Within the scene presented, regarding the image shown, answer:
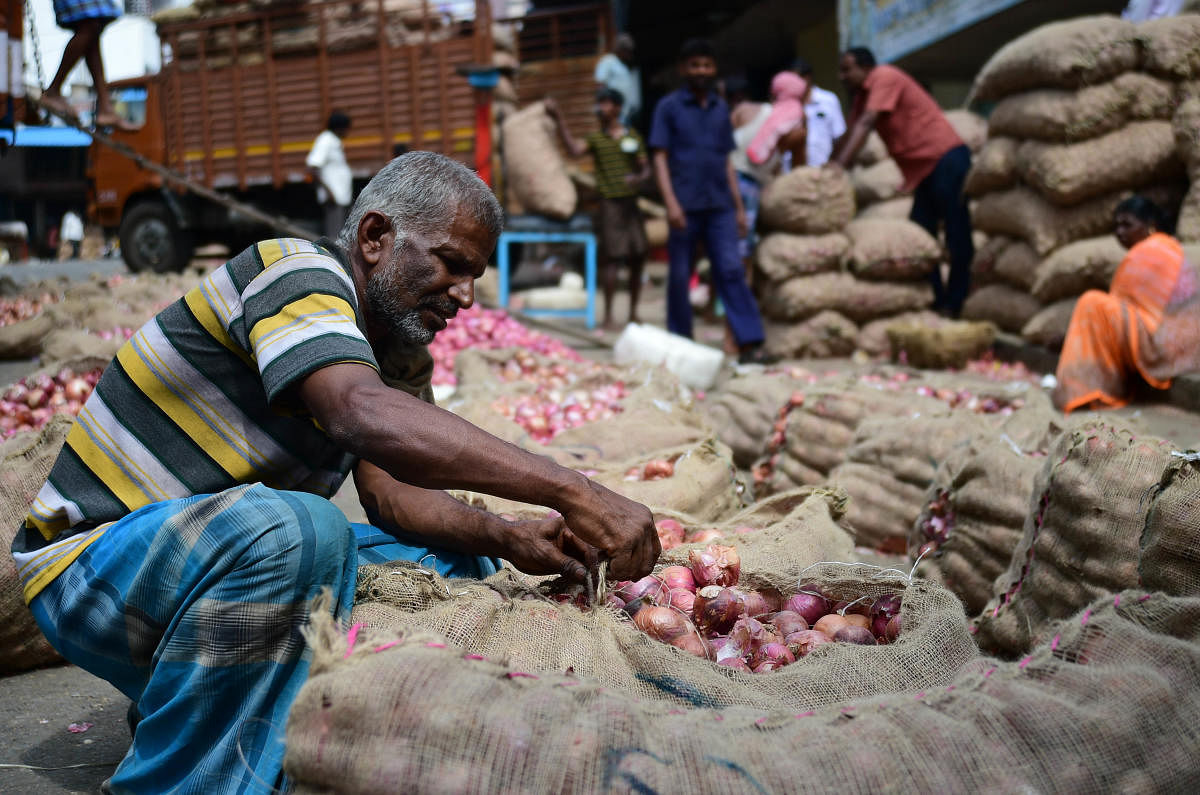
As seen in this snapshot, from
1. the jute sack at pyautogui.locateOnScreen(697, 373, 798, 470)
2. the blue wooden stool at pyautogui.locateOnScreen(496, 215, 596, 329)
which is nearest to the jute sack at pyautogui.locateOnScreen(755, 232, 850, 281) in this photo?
the blue wooden stool at pyautogui.locateOnScreen(496, 215, 596, 329)

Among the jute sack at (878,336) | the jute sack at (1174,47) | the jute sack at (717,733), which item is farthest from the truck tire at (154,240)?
the jute sack at (717,733)

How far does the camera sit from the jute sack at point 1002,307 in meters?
6.71

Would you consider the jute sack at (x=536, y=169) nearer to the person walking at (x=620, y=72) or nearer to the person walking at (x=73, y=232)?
the person walking at (x=620, y=72)

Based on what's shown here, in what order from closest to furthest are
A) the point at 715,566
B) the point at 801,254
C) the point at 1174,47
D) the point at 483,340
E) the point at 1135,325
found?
the point at 715,566, the point at 1135,325, the point at 1174,47, the point at 483,340, the point at 801,254

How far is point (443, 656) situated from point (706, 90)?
6.18m

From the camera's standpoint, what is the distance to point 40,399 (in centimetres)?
381

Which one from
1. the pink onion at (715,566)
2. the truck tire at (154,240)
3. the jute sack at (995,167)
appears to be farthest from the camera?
the truck tire at (154,240)

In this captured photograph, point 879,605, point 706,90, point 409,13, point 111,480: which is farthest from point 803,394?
point 409,13

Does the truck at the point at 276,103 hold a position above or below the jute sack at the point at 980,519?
above

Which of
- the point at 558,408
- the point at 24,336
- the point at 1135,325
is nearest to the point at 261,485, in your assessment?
the point at 558,408

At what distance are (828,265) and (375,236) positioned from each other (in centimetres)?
568

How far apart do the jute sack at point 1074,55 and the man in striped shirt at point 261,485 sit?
5314 mm

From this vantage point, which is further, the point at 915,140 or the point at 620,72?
the point at 620,72

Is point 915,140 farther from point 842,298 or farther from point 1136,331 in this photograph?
point 1136,331
